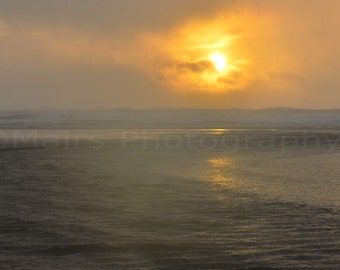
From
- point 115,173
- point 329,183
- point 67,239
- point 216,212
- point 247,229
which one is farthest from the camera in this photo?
point 115,173

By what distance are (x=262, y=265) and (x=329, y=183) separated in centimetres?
987

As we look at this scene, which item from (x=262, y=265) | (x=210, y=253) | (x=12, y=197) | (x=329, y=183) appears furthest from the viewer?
(x=329, y=183)

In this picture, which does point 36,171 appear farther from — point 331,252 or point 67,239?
point 331,252

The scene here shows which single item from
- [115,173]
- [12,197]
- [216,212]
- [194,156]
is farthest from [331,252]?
[194,156]

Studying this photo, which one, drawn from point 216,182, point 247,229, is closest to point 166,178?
point 216,182

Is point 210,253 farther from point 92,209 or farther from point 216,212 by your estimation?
point 92,209

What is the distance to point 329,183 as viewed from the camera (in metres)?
17.2

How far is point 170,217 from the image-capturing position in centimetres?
1161

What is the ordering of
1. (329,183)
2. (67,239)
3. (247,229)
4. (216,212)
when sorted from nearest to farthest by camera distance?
(67,239) → (247,229) → (216,212) → (329,183)

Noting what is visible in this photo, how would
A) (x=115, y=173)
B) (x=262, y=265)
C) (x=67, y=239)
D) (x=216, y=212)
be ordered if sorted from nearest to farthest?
(x=262, y=265) → (x=67, y=239) → (x=216, y=212) → (x=115, y=173)

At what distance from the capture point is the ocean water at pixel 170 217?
331 inches

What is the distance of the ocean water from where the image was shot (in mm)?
8398

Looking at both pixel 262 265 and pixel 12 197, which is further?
pixel 12 197

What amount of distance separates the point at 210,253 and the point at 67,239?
2.56 m
